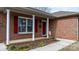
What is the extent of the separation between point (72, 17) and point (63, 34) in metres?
2.39

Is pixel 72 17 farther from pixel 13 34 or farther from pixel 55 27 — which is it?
pixel 13 34

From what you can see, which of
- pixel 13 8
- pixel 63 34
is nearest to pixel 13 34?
pixel 13 8

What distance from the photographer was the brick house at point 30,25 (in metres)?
10.6

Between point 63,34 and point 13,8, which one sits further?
point 63,34

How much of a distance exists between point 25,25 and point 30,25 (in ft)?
2.63

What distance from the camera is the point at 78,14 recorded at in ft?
44.8

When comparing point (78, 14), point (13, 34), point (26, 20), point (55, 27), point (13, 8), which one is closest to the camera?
point (13, 8)

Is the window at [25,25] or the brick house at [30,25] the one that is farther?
the window at [25,25]

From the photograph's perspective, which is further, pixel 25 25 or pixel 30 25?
pixel 30 25

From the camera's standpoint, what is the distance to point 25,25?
1262 centimetres

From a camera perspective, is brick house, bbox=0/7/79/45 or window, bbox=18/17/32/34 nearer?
brick house, bbox=0/7/79/45

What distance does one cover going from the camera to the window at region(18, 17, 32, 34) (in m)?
12.1

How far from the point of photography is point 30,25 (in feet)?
43.5

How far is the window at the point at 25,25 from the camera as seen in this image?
1206 centimetres
